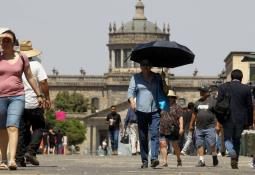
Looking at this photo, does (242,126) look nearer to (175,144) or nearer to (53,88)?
(175,144)

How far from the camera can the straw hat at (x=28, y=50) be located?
2185cm

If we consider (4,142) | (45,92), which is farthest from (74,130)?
(4,142)

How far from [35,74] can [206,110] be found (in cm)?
514

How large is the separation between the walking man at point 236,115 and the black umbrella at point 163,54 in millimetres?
951

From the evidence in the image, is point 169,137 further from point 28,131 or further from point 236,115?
point 28,131

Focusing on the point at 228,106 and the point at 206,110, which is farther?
the point at 206,110

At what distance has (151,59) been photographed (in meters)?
23.6

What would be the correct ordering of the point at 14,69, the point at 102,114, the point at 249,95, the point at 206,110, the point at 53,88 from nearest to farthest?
the point at 14,69, the point at 249,95, the point at 206,110, the point at 102,114, the point at 53,88

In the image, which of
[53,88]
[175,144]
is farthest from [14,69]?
[53,88]

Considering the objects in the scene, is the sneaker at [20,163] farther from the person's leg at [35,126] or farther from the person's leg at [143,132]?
the person's leg at [143,132]

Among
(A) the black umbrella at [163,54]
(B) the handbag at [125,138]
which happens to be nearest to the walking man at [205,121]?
(A) the black umbrella at [163,54]

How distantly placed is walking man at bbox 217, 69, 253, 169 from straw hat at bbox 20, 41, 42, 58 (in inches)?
129

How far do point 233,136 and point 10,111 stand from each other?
5139 millimetres

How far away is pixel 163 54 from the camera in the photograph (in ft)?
77.4
